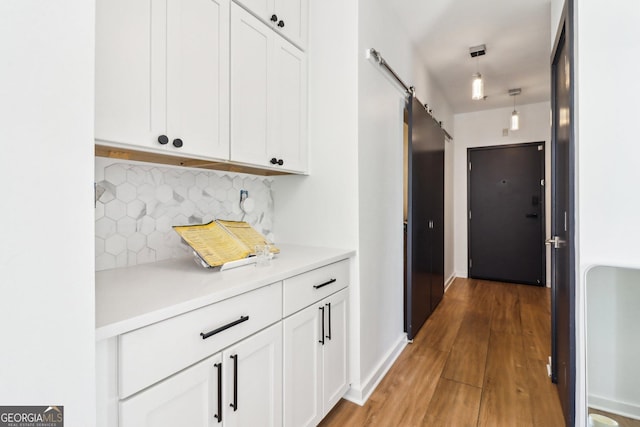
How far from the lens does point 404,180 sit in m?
2.72

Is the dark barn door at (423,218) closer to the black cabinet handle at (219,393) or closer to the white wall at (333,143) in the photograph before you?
the white wall at (333,143)

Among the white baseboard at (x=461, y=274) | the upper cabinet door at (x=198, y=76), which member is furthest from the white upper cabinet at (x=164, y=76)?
the white baseboard at (x=461, y=274)

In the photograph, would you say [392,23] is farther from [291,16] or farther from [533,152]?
[533,152]

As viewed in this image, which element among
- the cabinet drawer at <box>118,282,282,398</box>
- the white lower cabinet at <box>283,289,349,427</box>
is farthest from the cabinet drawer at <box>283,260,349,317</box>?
the cabinet drawer at <box>118,282,282,398</box>

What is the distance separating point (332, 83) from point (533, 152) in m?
3.92

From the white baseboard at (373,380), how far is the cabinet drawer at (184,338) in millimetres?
979

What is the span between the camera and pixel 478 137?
4.73 m

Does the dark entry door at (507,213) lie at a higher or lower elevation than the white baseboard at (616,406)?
higher

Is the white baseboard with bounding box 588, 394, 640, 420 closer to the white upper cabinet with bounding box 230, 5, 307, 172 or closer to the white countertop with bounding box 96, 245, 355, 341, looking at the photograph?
the white countertop with bounding box 96, 245, 355, 341

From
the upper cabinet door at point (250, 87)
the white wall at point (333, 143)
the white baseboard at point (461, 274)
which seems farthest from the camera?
the white baseboard at point (461, 274)

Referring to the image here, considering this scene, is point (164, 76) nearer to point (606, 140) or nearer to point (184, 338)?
point (184, 338)

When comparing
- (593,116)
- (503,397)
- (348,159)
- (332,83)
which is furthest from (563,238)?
(332,83)

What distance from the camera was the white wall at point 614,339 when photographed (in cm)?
136

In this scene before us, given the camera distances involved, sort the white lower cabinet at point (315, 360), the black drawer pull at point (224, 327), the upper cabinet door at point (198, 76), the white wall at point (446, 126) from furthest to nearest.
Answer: the white wall at point (446, 126) → the white lower cabinet at point (315, 360) → the upper cabinet door at point (198, 76) → the black drawer pull at point (224, 327)
